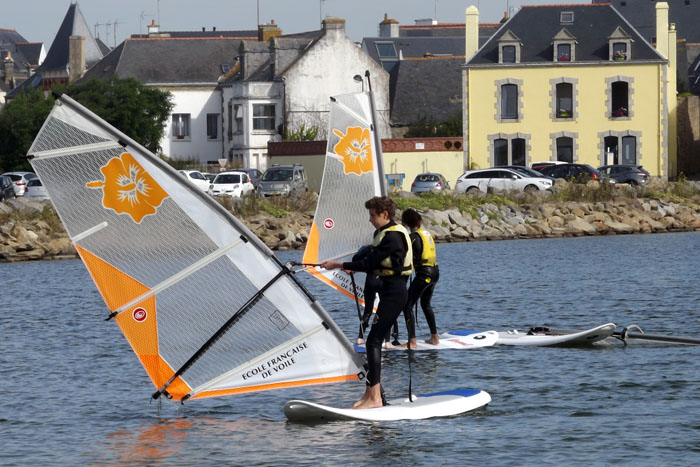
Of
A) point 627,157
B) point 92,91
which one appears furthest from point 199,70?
point 627,157

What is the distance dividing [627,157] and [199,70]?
90.0 ft

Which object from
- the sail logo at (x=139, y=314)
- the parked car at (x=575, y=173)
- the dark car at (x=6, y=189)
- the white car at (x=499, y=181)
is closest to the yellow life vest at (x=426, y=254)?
the sail logo at (x=139, y=314)

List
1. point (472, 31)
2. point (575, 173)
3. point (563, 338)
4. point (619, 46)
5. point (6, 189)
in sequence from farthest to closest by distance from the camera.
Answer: point (472, 31) < point (619, 46) < point (6, 189) < point (575, 173) < point (563, 338)

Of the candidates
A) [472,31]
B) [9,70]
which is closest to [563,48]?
[472,31]

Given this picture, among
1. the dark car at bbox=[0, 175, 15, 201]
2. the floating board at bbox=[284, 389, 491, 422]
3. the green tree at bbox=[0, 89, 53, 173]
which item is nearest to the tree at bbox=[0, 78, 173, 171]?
the green tree at bbox=[0, 89, 53, 173]

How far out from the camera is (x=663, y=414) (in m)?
14.5

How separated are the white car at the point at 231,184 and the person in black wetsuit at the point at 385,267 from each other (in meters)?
38.3

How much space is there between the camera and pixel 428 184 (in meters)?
54.7

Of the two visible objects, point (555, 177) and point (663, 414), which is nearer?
point (663, 414)

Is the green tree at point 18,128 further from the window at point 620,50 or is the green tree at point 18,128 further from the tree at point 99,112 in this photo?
the window at point 620,50

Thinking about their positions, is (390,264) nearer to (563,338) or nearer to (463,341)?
(463,341)

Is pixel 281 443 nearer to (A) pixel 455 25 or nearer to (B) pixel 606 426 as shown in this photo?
(B) pixel 606 426

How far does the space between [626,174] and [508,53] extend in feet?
35.8

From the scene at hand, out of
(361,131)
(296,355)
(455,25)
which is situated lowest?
(296,355)
